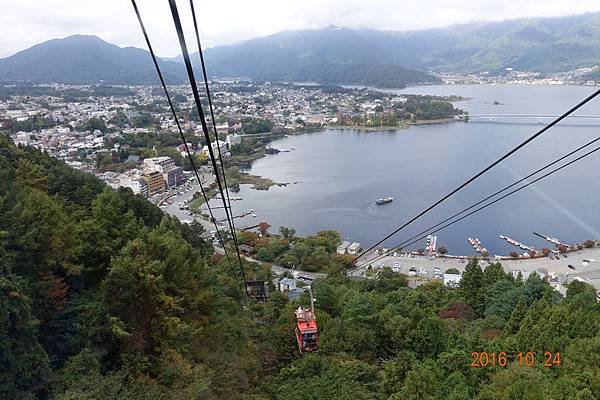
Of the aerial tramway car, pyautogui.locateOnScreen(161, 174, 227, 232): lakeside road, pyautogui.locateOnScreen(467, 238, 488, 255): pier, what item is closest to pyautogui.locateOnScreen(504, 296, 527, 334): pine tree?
the aerial tramway car

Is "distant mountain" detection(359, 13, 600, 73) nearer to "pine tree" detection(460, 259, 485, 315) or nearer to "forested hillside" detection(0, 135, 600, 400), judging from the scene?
"pine tree" detection(460, 259, 485, 315)

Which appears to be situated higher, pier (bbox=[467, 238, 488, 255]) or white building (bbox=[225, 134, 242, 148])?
white building (bbox=[225, 134, 242, 148])

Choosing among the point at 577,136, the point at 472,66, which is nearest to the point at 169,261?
the point at 577,136

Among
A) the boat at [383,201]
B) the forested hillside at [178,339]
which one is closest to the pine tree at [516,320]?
the forested hillside at [178,339]

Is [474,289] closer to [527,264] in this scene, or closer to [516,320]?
[516,320]

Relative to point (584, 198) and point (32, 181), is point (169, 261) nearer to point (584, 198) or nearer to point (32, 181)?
point (32, 181)

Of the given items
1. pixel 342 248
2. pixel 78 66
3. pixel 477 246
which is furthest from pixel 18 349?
pixel 78 66
